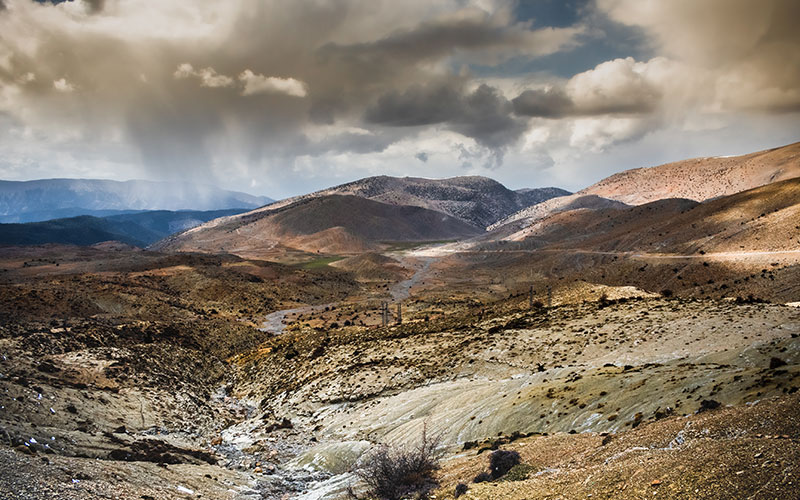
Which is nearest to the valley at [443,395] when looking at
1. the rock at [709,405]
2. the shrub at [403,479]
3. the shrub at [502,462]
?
the rock at [709,405]

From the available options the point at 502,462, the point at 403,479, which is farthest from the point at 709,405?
the point at 403,479

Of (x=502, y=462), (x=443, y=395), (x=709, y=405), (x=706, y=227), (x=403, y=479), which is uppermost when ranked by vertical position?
(x=706, y=227)

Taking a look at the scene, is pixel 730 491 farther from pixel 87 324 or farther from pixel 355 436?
pixel 87 324

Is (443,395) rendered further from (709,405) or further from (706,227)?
(706,227)

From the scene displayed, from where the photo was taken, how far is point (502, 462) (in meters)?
14.1

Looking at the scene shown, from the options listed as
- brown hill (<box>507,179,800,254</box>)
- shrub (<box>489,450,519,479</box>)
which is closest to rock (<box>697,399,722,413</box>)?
shrub (<box>489,450,519,479</box>)

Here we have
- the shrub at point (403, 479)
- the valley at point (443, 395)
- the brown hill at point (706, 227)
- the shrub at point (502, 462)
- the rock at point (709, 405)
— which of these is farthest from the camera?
the brown hill at point (706, 227)

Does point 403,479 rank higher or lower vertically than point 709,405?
lower

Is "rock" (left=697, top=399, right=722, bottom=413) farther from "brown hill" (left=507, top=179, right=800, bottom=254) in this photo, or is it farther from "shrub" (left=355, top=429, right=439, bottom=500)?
"brown hill" (left=507, top=179, right=800, bottom=254)

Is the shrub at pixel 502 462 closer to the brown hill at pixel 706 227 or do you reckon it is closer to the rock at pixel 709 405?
the rock at pixel 709 405

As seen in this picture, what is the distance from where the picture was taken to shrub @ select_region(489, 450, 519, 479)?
1383cm

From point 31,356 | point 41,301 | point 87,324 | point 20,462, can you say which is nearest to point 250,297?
point 41,301

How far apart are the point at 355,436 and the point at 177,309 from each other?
56.8m

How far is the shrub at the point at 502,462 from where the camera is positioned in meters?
13.8
